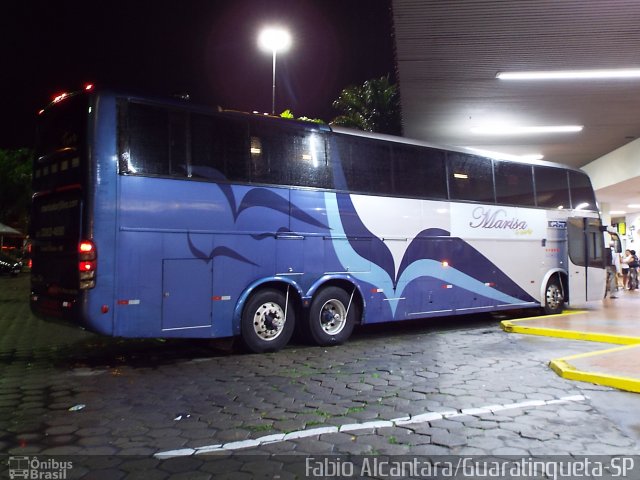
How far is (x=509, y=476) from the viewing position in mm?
3764

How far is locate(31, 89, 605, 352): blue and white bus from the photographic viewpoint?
6.94m

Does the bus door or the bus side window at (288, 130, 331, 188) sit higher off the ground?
the bus side window at (288, 130, 331, 188)

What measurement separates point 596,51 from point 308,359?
Result: 7609 mm

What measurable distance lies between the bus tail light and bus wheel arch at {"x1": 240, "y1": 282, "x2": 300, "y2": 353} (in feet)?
7.67

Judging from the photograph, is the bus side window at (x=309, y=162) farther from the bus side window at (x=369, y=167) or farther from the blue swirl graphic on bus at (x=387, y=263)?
the bus side window at (x=369, y=167)

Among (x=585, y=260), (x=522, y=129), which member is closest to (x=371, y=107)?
(x=522, y=129)

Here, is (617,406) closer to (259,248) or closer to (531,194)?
(259,248)

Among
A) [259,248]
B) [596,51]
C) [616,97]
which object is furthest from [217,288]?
[616,97]

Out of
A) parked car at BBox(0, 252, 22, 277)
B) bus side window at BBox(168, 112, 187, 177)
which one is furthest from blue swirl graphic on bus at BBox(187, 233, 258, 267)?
parked car at BBox(0, 252, 22, 277)

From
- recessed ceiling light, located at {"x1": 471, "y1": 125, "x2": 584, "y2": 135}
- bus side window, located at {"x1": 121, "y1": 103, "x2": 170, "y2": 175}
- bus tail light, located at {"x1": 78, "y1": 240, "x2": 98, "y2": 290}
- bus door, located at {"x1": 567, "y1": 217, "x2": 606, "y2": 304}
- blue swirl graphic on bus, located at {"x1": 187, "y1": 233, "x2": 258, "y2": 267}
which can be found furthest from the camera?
recessed ceiling light, located at {"x1": 471, "y1": 125, "x2": 584, "y2": 135}

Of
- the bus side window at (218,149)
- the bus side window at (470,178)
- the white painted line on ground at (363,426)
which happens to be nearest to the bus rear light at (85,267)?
the bus side window at (218,149)

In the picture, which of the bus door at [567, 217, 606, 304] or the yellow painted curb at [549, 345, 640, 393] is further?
the bus door at [567, 217, 606, 304]

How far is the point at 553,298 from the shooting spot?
13312mm

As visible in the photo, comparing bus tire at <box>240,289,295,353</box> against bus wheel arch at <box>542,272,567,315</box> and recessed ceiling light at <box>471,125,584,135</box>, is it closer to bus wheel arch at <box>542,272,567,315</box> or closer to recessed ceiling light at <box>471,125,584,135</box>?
bus wheel arch at <box>542,272,567,315</box>
